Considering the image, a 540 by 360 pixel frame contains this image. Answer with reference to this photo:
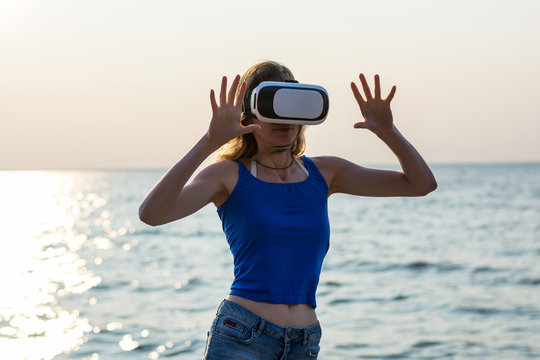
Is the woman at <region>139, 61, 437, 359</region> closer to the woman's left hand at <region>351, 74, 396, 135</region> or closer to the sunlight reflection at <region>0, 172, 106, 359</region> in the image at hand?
the woman's left hand at <region>351, 74, 396, 135</region>

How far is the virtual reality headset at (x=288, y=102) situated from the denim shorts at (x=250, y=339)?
2.28ft

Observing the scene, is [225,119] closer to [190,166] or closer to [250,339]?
[190,166]

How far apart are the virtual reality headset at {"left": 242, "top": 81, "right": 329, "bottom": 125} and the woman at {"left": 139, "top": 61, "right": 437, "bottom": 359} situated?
11 cm

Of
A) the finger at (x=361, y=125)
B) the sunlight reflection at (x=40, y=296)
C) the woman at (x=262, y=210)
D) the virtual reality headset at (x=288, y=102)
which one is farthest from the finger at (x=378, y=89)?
the sunlight reflection at (x=40, y=296)

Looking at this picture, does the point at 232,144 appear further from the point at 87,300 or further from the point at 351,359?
the point at 87,300

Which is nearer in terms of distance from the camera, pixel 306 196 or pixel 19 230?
pixel 306 196

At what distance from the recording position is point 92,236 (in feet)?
83.7

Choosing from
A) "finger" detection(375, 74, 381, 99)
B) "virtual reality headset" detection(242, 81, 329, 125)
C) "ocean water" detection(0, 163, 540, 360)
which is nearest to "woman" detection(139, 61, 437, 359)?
"finger" detection(375, 74, 381, 99)

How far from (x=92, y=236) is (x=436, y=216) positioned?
13.4 metres

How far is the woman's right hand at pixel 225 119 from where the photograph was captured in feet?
8.42

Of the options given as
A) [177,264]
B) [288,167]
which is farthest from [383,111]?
[177,264]

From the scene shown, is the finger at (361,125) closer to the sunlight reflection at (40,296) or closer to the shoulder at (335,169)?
the shoulder at (335,169)

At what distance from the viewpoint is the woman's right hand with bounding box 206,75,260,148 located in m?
2.57

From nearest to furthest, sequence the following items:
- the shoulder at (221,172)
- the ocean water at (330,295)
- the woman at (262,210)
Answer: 1. the woman at (262,210)
2. the shoulder at (221,172)
3. the ocean water at (330,295)
